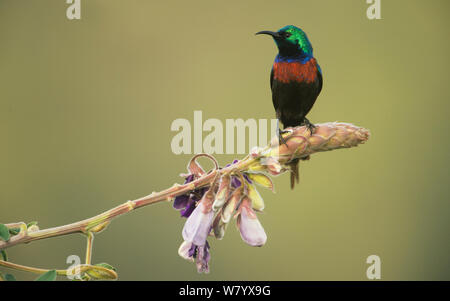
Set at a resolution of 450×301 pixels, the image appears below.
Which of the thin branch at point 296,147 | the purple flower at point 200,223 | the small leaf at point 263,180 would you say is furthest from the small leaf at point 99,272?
the small leaf at point 263,180

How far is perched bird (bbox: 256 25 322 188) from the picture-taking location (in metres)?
1.05

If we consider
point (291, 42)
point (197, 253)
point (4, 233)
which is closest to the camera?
point (4, 233)

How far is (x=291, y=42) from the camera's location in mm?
1044

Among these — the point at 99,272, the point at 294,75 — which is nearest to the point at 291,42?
the point at 294,75

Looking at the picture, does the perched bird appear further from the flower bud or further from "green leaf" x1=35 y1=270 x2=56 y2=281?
"green leaf" x1=35 y1=270 x2=56 y2=281

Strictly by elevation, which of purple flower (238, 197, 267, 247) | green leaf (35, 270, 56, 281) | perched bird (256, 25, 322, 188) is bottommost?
green leaf (35, 270, 56, 281)

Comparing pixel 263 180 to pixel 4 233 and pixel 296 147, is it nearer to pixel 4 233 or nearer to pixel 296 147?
pixel 296 147

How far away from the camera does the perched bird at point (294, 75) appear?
105cm

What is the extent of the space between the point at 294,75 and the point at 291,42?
0.08 m

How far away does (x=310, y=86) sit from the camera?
3.54ft

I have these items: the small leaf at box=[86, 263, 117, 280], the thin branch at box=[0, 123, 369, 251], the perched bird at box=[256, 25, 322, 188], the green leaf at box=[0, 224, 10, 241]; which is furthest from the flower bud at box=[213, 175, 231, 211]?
the perched bird at box=[256, 25, 322, 188]

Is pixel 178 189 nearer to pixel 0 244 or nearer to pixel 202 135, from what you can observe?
pixel 0 244

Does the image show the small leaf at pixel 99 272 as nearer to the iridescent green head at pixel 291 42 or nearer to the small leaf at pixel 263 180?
the small leaf at pixel 263 180

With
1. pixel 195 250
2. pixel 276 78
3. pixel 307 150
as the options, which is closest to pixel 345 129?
pixel 307 150
